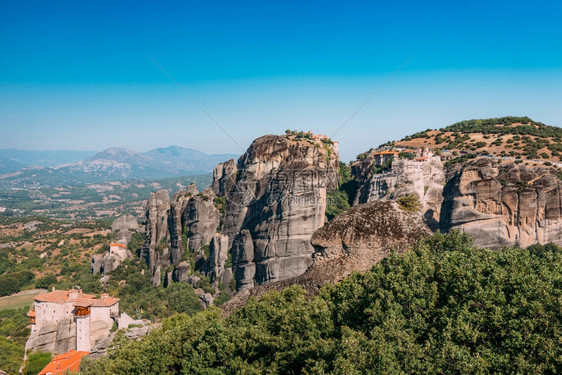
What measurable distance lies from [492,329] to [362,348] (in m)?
3.69

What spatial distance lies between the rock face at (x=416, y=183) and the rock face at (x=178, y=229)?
981 inches

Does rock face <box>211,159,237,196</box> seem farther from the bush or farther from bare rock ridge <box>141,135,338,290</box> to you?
the bush

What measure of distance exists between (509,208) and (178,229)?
1797 inches

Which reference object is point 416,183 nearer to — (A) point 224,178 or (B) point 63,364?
(A) point 224,178

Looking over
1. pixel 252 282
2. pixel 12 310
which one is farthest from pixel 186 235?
pixel 12 310

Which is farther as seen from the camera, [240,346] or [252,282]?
[252,282]

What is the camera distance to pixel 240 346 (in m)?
13.9

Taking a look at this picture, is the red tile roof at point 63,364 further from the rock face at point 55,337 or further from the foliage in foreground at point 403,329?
the foliage in foreground at point 403,329

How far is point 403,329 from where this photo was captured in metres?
12.0

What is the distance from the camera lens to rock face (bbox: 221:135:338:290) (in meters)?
53.6

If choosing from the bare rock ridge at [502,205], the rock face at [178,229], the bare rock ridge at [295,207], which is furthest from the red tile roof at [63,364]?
the bare rock ridge at [502,205]

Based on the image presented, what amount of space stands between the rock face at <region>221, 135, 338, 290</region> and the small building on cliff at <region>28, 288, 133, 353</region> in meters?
19.4

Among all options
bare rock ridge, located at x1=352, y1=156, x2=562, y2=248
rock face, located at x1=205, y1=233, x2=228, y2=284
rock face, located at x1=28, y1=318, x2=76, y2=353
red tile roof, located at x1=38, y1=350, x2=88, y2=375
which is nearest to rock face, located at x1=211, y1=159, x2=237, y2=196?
rock face, located at x1=205, y1=233, x2=228, y2=284

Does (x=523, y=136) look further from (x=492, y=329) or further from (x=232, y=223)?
(x=492, y=329)
